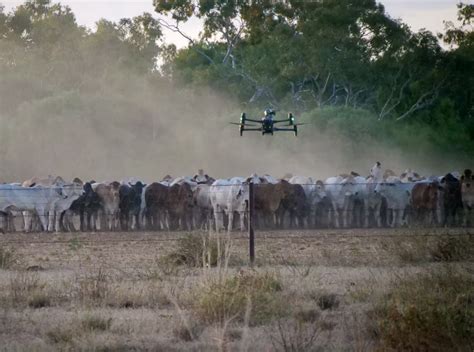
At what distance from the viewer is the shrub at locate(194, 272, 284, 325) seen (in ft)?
43.3

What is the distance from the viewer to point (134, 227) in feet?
122

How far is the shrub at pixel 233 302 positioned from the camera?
13211 mm

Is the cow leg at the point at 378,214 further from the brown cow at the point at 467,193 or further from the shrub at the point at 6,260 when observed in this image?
the shrub at the point at 6,260

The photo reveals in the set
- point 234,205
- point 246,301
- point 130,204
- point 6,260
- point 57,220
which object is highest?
point 130,204

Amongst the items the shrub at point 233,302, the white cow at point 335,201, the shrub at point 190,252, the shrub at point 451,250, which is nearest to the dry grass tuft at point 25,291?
the shrub at point 233,302

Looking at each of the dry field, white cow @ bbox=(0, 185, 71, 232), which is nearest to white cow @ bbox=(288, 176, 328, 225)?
white cow @ bbox=(0, 185, 71, 232)

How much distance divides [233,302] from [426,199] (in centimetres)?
2541

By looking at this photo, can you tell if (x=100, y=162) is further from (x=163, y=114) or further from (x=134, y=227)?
(x=134, y=227)

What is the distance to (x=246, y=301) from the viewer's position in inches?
527

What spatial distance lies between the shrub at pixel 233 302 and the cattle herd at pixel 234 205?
21.4 m

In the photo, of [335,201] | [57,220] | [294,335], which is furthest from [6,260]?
[335,201]

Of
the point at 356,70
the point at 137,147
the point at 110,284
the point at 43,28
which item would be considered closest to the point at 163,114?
the point at 137,147

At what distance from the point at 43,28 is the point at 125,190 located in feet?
211

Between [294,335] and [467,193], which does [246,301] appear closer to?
[294,335]
